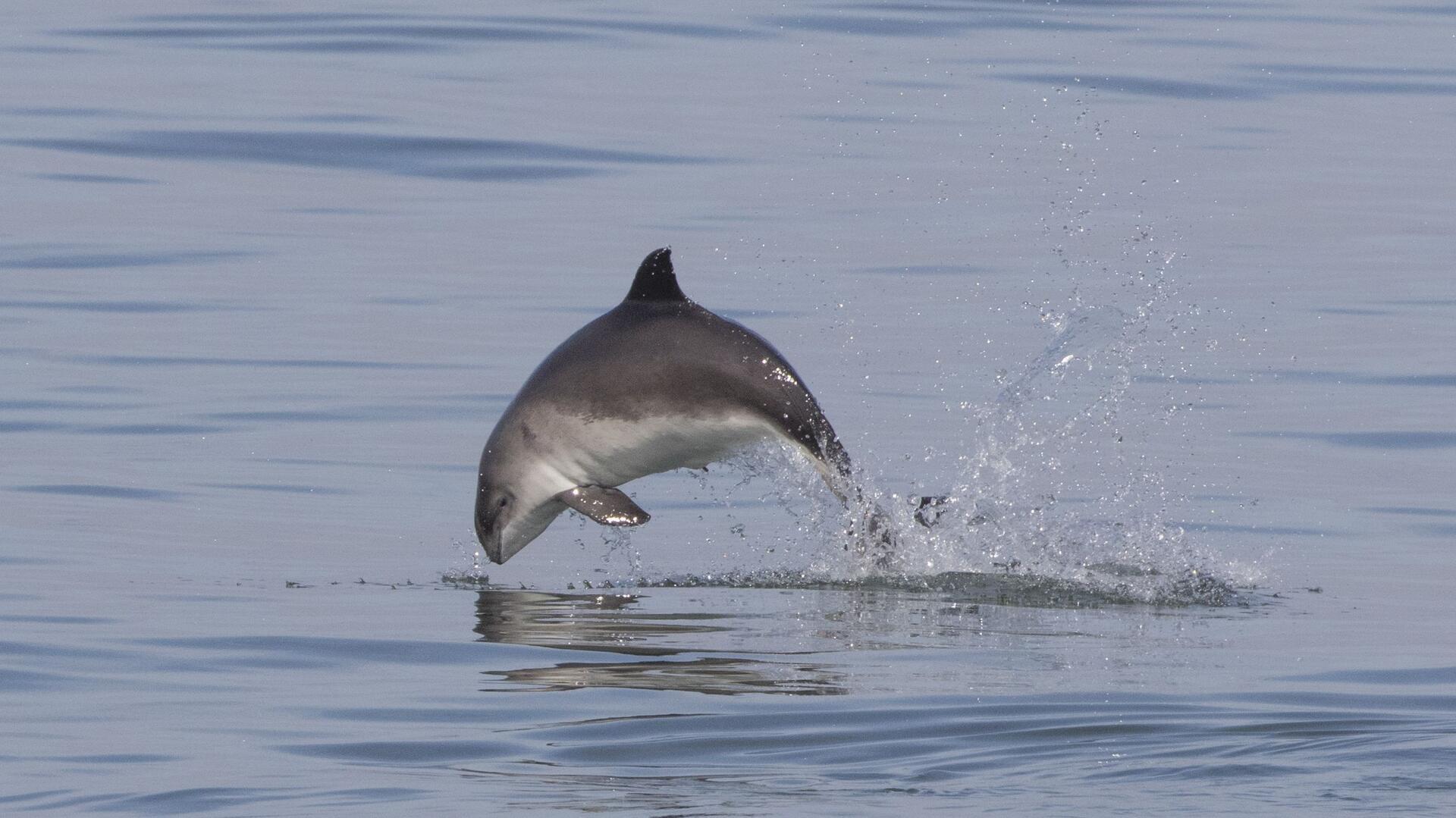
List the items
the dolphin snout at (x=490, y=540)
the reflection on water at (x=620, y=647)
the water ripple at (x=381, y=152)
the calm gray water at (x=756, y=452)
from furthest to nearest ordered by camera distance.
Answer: the water ripple at (x=381, y=152) → the dolphin snout at (x=490, y=540) → the reflection on water at (x=620, y=647) → the calm gray water at (x=756, y=452)

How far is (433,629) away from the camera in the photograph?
9.71m

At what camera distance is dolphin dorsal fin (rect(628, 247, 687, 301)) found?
10562 millimetres

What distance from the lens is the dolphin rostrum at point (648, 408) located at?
34.9ft

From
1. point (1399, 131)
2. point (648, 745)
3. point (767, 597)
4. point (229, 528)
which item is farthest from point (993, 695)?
point (1399, 131)

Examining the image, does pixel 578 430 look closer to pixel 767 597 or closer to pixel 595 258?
pixel 767 597

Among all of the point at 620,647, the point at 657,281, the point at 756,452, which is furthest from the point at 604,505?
the point at 620,647

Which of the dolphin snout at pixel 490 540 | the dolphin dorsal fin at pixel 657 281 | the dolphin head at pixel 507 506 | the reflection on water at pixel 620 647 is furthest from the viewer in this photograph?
the dolphin snout at pixel 490 540

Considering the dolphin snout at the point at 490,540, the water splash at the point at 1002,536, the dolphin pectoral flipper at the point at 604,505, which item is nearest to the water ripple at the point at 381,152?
the water splash at the point at 1002,536

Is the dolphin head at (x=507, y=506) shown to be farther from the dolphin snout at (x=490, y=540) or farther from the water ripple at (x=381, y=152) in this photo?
the water ripple at (x=381, y=152)

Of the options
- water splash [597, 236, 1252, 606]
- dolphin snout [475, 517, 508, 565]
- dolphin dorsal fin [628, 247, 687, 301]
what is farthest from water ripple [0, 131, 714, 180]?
dolphin dorsal fin [628, 247, 687, 301]

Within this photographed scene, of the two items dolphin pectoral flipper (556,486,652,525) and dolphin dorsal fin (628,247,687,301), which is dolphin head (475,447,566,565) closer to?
dolphin pectoral flipper (556,486,652,525)

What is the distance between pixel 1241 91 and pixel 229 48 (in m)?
12.7

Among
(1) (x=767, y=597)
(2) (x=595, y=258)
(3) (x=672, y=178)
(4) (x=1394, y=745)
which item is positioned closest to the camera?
(4) (x=1394, y=745)

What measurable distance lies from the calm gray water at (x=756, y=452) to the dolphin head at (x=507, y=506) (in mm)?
280
